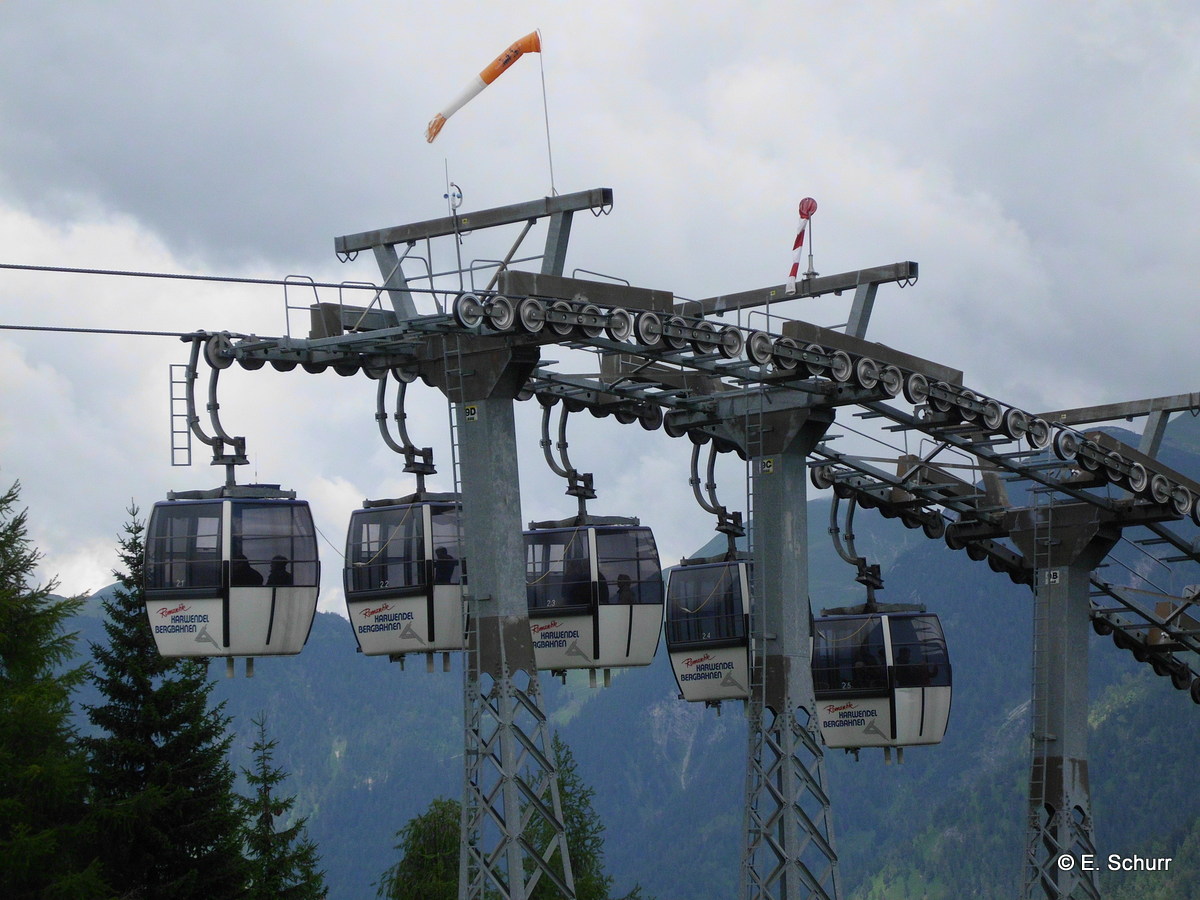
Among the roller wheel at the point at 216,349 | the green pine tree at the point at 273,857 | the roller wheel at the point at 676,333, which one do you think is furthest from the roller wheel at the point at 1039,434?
the green pine tree at the point at 273,857

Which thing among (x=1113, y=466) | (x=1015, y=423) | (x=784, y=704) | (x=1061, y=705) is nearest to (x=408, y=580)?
(x=784, y=704)

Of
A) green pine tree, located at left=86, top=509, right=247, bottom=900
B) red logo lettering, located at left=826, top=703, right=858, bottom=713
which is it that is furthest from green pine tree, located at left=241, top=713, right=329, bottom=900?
red logo lettering, located at left=826, top=703, right=858, bottom=713

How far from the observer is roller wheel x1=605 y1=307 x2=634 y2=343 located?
72.4 ft

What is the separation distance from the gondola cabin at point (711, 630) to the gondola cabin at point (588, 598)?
1482 millimetres

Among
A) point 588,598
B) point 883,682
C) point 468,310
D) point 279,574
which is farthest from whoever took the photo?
point 883,682

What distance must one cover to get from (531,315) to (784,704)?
7.95m

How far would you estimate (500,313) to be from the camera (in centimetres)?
2086

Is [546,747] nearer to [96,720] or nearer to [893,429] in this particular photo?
[893,429]

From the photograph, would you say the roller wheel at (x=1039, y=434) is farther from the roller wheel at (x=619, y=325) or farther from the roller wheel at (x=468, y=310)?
the roller wheel at (x=468, y=310)

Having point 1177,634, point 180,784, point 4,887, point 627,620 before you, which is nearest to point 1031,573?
point 1177,634

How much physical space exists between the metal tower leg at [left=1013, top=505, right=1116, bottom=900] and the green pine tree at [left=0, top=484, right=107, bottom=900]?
1843cm

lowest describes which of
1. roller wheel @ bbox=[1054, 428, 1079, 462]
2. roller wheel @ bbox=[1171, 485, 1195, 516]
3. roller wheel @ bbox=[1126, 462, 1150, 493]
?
roller wheel @ bbox=[1171, 485, 1195, 516]

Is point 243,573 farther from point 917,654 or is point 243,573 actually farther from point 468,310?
point 917,654

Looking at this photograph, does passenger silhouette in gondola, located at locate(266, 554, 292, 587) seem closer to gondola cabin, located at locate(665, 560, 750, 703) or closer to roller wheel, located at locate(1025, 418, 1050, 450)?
gondola cabin, located at locate(665, 560, 750, 703)
